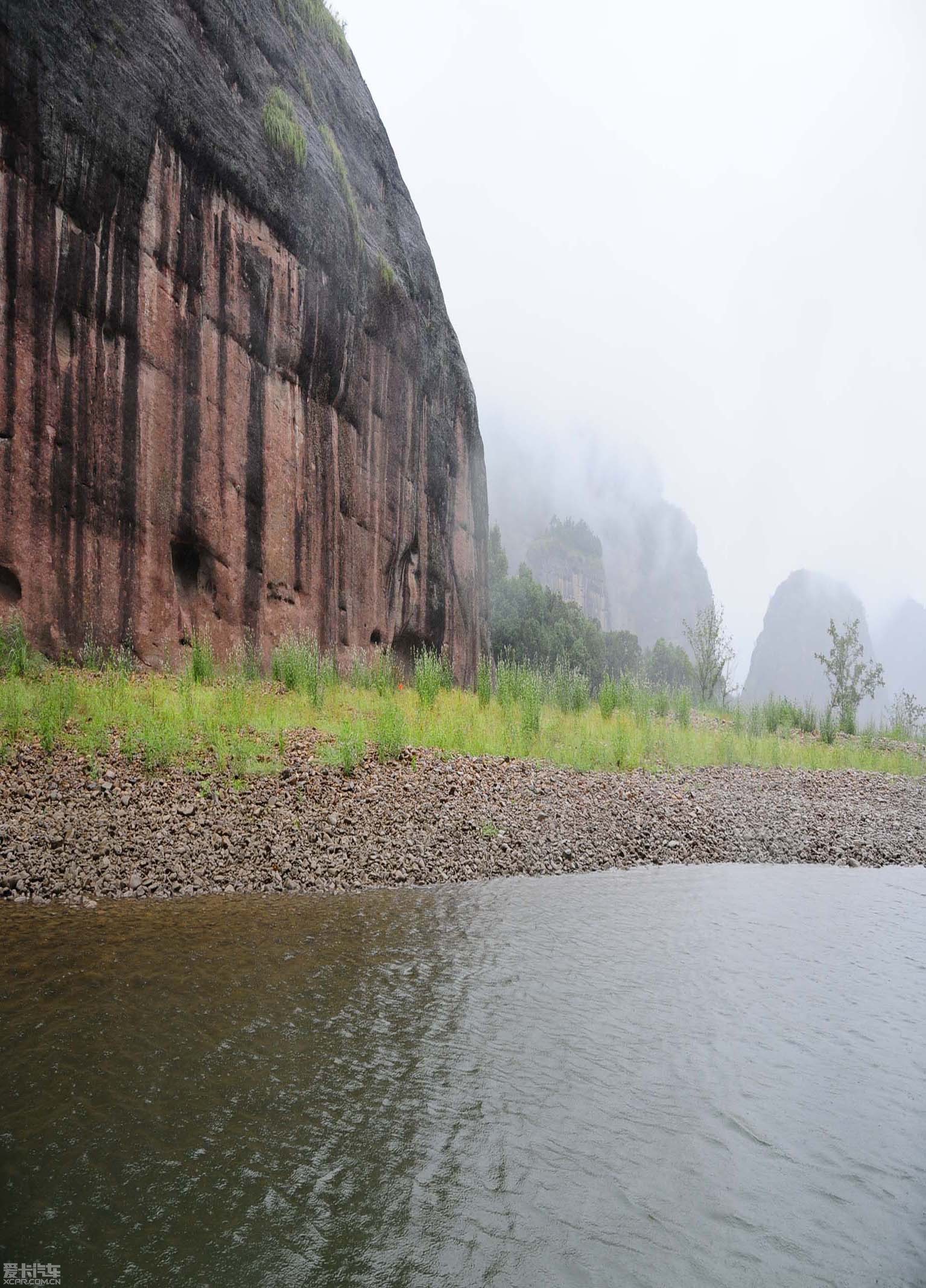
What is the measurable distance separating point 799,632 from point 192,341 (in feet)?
551

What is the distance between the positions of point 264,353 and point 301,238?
9.74ft

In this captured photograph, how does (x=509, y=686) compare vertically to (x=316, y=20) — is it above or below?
below

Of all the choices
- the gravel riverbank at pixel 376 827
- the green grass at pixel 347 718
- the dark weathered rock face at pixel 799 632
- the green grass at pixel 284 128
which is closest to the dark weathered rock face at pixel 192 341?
the green grass at pixel 284 128

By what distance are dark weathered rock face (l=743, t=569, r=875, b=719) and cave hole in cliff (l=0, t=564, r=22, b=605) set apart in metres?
151

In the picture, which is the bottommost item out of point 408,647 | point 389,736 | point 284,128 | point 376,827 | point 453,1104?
point 453,1104

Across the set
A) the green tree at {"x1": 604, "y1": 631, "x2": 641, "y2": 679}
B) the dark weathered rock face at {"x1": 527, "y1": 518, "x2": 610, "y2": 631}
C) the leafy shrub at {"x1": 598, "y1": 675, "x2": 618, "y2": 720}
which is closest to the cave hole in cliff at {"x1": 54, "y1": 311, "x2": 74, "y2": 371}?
the leafy shrub at {"x1": 598, "y1": 675, "x2": 618, "y2": 720}

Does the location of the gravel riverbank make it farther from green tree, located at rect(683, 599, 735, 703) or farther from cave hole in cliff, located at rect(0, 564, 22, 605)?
green tree, located at rect(683, 599, 735, 703)

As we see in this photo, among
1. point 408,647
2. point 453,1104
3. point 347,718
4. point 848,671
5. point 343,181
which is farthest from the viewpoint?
point 848,671

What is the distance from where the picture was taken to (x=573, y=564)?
116 m

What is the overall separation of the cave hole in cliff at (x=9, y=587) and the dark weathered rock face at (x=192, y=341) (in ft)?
0.09

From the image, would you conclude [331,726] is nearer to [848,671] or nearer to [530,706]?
[530,706]

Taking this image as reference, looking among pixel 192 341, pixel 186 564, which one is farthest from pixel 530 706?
pixel 192 341

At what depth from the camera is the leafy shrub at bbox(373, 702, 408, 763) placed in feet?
32.9

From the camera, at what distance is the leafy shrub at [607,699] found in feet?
52.3
